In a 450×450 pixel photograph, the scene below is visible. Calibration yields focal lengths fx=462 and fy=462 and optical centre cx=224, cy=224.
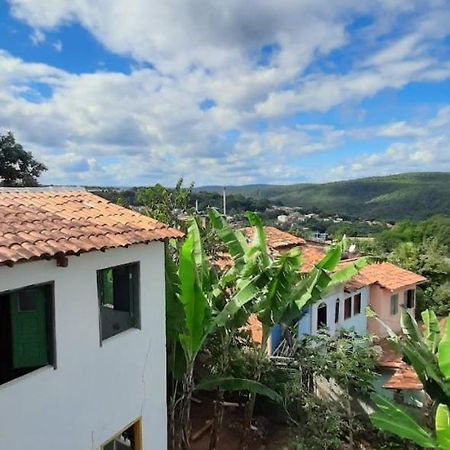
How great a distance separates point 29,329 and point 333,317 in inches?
702

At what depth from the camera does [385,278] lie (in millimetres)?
27859

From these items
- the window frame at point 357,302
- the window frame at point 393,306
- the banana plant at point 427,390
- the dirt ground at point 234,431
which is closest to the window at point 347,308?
the window frame at point 357,302

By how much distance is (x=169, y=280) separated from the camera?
11.0m

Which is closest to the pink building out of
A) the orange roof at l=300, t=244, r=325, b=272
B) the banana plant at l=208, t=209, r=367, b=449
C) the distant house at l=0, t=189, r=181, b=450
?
the orange roof at l=300, t=244, r=325, b=272

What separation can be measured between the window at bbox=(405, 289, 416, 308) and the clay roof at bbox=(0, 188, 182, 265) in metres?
23.9

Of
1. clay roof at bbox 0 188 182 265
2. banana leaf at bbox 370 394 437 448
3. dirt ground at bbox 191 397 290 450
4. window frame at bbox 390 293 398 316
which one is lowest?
dirt ground at bbox 191 397 290 450

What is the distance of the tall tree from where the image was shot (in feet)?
76.0

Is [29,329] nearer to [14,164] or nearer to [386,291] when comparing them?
[14,164]

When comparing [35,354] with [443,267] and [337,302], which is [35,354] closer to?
A: [337,302]

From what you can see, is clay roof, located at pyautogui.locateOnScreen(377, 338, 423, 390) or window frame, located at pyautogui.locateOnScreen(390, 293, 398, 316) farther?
window frame, located at pyautogui.locateOnScreen(390, 293, 398, 316)

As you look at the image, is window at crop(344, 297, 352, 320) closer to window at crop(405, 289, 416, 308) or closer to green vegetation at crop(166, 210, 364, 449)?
window at crop(405, 289, 416, 308)

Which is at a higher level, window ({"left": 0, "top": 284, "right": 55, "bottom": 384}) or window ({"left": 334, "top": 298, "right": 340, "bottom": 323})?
window ({"left": 0, "top": 284, "right": 55, "bottom": 384})

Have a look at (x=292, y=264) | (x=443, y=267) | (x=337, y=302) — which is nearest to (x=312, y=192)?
(x=443, y=267)

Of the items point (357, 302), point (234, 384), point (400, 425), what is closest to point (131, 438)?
point (234, 384)
